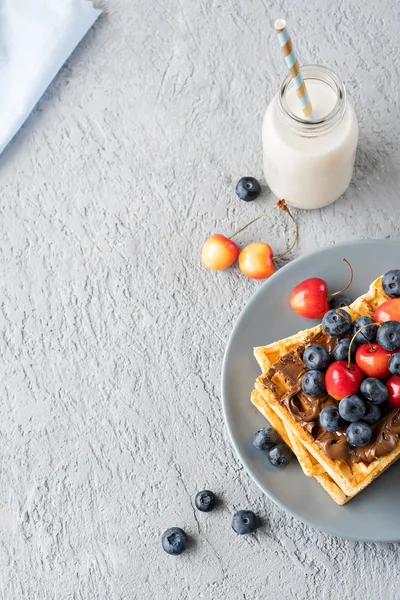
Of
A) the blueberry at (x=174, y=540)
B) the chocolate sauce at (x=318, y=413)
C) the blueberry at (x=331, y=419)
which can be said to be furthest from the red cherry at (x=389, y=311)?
the blueberry at (x=174, y=540)

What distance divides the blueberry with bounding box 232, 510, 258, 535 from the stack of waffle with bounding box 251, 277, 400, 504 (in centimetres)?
31

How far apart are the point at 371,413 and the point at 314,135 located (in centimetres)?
83

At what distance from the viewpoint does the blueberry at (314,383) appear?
215cm

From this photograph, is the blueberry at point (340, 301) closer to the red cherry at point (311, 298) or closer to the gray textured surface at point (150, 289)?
the red cherry at point (311, 298)

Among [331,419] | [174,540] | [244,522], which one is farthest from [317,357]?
[174,540]

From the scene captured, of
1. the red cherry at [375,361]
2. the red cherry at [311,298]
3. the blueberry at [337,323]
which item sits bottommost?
the red cherry at [375,361]

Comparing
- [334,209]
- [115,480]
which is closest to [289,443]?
[115,480]

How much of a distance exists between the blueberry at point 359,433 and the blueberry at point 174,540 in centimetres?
71

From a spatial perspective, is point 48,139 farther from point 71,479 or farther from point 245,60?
point 71,479

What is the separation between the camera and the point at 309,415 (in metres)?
2.18

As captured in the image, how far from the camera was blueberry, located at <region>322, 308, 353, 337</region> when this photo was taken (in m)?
2.21

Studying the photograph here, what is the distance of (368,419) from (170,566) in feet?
2.90

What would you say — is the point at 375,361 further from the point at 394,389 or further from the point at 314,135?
the point at 314,135

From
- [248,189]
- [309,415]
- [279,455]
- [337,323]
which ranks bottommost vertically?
[279,455]
